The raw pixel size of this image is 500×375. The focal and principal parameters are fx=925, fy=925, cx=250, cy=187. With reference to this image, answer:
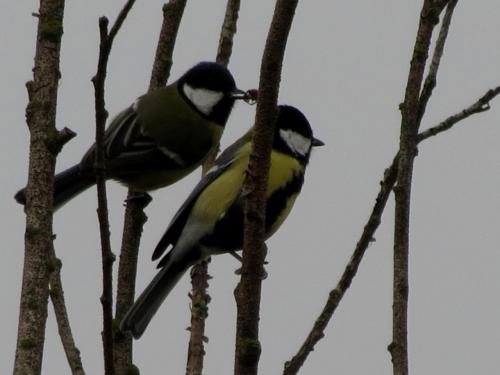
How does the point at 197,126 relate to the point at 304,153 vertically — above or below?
above

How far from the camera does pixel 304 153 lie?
4.37 m

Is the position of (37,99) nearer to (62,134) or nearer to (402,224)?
(62,134)

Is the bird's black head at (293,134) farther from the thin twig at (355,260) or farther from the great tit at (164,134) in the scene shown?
the thin twig at (355,260)

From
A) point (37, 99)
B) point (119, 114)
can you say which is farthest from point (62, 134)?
point (119, 114)

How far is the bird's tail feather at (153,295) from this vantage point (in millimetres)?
3303

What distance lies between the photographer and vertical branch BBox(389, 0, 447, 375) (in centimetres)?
214

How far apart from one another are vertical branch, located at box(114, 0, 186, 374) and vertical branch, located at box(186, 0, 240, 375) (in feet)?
0.69

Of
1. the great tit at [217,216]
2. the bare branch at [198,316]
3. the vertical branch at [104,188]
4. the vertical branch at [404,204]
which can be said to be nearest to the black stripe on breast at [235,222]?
the great tit at [217,216]

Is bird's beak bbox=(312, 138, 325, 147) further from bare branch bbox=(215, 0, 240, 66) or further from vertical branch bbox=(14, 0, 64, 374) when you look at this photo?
vertical branch bbox=(14, 0, 64, 374)

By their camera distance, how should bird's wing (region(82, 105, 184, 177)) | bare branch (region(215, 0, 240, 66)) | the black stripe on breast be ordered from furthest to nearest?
bird's wing (region(82, 105, 184, 177)) < the black stripe on breast < bare branch (region(215, 0, 240, 66))

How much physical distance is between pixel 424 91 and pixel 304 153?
198 cm

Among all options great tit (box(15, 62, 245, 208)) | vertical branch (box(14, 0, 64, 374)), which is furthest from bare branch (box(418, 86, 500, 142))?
great tit (box(15, 62, 245, 208))

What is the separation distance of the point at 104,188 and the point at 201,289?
1974 mm

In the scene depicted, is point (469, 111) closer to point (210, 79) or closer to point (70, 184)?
point (70, 184)
